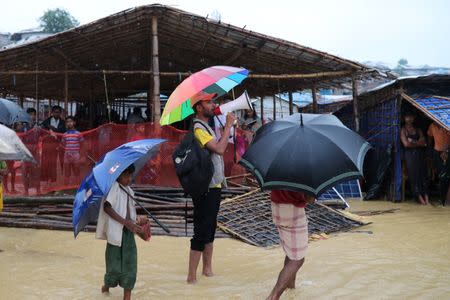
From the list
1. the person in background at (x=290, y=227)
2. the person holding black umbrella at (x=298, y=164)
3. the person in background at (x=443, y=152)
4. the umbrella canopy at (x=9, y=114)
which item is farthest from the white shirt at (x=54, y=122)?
the person in background at (x=443, y=152)

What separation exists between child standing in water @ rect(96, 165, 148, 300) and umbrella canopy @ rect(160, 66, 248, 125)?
0.77m

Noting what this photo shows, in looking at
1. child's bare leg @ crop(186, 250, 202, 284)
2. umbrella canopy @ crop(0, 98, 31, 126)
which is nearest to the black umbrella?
child's bare leg @ crop(186, 250, 202, 284)

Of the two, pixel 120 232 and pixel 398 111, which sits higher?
pixel 398 111

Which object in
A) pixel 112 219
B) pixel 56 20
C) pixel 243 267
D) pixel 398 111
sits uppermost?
pixel 56 20

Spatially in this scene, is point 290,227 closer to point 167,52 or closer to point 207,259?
point 207,259

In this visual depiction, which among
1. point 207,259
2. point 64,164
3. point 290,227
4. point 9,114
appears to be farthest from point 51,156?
point 290,227

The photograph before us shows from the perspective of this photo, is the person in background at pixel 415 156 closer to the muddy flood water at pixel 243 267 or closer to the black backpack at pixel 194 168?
the muddy flood water at pixel 243 267

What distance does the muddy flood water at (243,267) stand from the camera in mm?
4340

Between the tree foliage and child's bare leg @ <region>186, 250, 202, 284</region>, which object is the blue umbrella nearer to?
child's bare leg @ <region>186, 250, 202, 284</region>

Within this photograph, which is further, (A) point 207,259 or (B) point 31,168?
(B) point 31,168

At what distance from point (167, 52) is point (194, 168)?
8614mm

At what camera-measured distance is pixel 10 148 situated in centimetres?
507

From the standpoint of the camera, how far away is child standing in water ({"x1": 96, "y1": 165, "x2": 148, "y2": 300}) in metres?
3.97

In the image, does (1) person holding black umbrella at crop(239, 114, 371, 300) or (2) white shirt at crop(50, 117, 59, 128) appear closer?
(1) person holding black umbrella at crop(239, 114, 371, 300)
